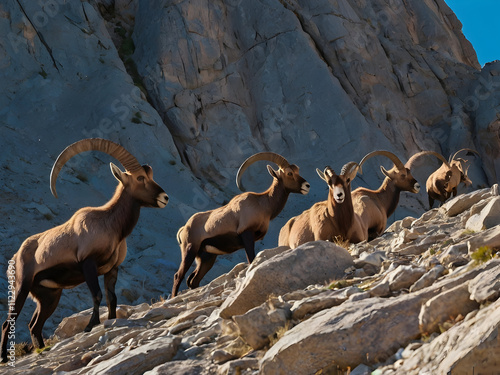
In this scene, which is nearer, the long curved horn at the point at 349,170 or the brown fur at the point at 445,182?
the long curved horn at the point at 349,170

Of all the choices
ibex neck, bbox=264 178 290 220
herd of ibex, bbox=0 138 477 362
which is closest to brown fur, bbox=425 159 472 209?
herd of ibex, bbox=0 138 477 362

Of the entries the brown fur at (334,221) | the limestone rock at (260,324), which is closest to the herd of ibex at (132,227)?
the brown fur at (334,221)

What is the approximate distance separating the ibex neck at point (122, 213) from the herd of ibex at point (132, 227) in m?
0.02

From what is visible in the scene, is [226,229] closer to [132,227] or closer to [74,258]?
[132,227]

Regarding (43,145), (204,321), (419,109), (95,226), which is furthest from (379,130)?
(204,321)

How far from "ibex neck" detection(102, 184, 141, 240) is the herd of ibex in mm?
A: 15

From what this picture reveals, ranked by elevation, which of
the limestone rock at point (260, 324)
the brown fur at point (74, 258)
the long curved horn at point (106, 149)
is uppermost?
the long curved horn at point (106, 149)

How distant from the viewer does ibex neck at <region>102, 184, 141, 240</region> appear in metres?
10.1

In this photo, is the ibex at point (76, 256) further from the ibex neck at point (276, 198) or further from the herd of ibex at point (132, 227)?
the ibex neck at point (276, 198)

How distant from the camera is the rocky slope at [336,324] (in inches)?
168

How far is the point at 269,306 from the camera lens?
568cm

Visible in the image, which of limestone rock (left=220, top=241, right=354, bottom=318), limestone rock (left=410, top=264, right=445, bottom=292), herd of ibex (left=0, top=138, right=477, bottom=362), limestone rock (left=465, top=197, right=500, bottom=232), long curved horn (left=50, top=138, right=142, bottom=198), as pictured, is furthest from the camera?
long curved horn (left=50, top=138, right=142, bottom=198)

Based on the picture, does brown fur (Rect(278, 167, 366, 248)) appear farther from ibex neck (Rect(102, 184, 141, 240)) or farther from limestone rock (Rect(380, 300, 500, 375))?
limestone rock (Rect(380, 300, 500, 375))

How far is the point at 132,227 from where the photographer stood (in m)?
10.4
